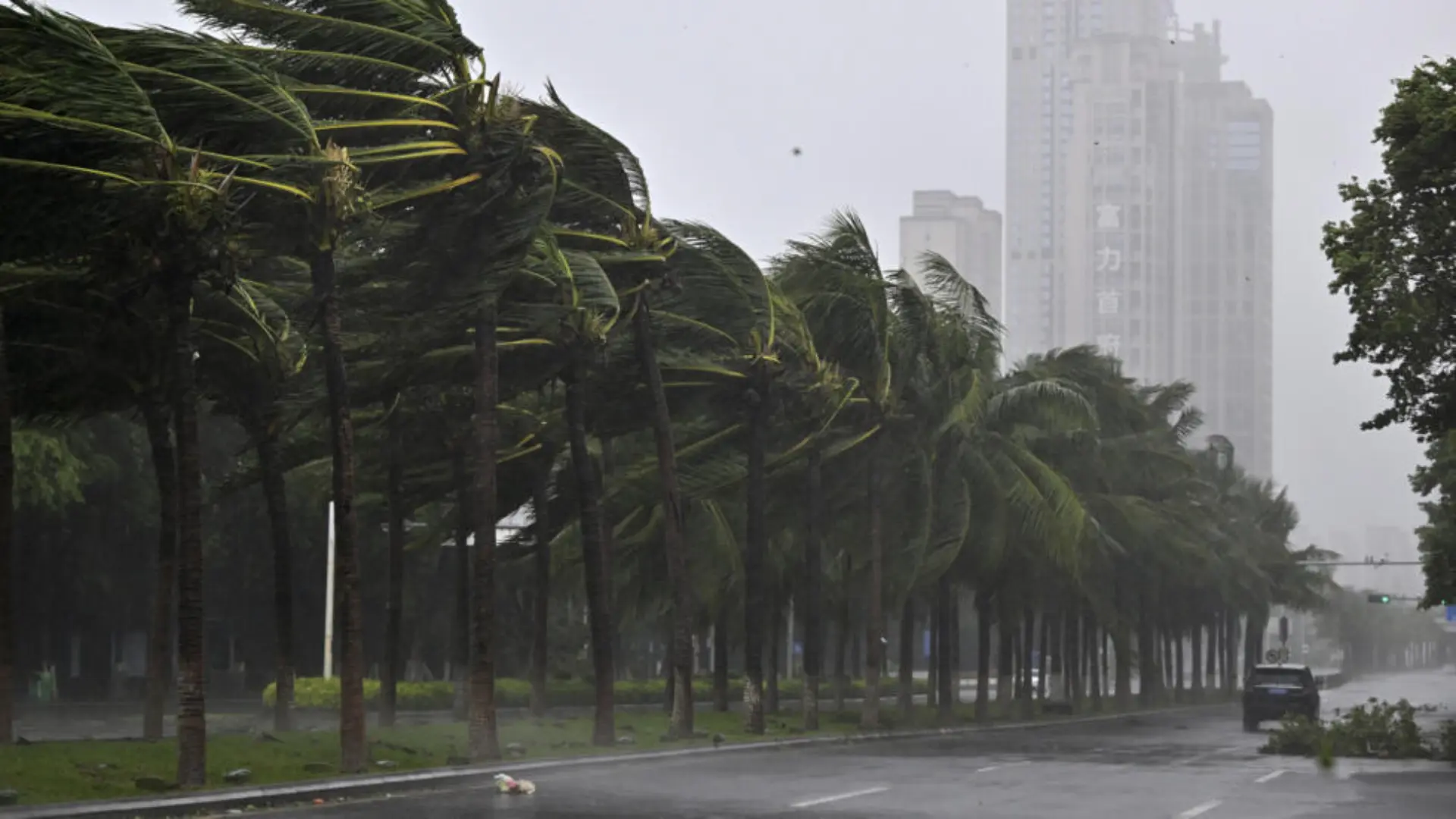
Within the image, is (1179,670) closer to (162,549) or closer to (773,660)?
(773,660)

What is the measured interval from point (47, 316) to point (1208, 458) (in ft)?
244

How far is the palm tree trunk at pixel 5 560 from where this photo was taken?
22.5 meters

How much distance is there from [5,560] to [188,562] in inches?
130

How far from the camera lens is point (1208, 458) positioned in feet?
299

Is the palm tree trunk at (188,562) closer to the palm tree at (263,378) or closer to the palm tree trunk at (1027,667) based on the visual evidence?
the palm tree at (263,378)

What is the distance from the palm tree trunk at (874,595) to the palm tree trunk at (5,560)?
21.5 metres

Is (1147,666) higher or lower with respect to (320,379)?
lower

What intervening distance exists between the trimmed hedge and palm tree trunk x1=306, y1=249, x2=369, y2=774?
16429 mm

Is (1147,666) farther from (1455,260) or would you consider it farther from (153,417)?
(153,417)

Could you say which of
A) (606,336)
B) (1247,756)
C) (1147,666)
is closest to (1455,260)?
(1247,756)

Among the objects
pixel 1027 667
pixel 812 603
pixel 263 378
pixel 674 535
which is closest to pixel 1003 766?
pixel 674 535

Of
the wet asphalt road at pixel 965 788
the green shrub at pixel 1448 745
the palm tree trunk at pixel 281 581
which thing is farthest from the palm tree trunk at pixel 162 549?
the green shrub at pixel 1448 745

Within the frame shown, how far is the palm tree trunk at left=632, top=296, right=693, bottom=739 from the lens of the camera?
33.2m

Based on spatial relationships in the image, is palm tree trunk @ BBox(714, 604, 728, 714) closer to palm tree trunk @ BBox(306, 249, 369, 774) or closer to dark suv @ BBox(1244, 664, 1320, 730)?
dark suv @ BBox(1244, 664, 1320, 730)
